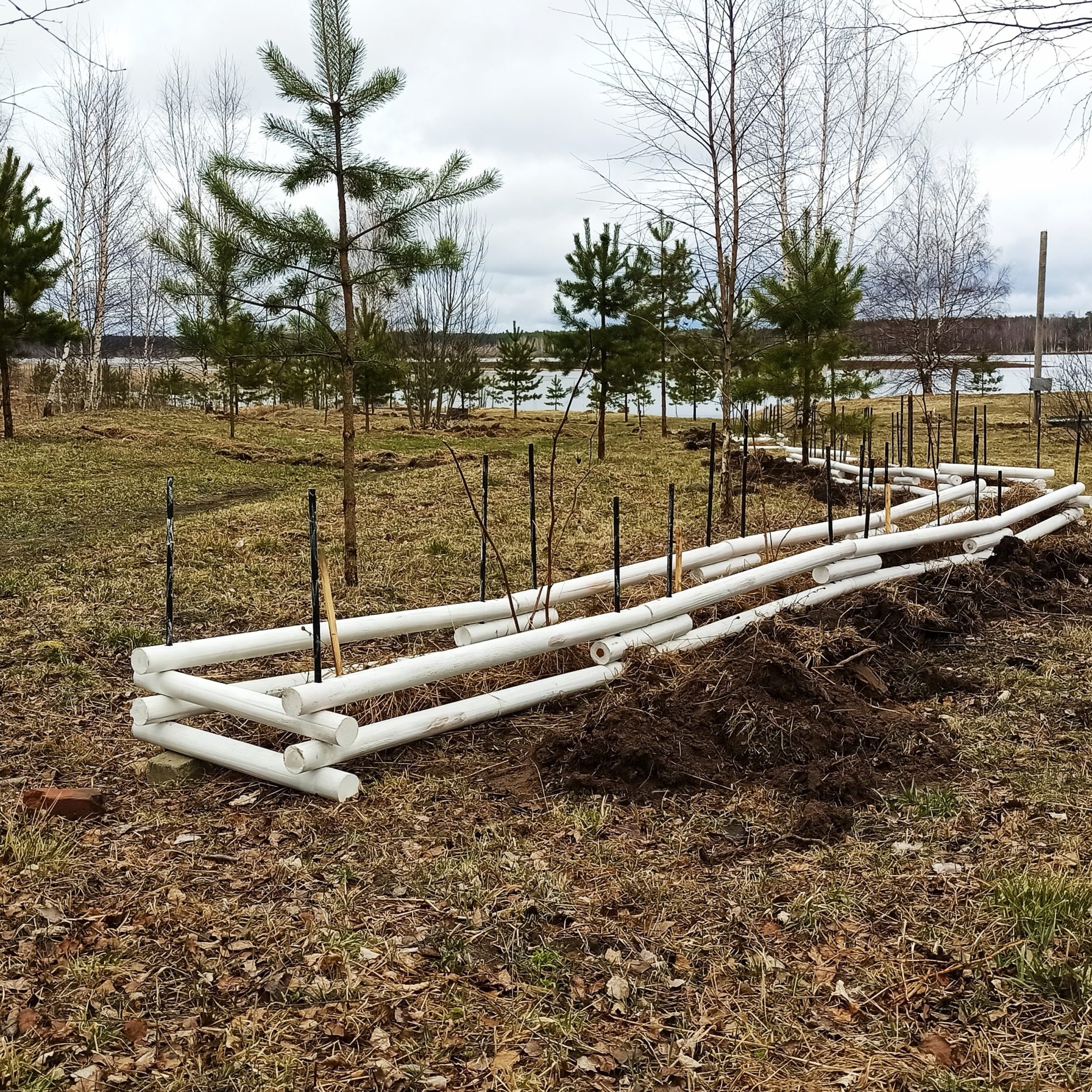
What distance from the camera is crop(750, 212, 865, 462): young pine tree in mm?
14258

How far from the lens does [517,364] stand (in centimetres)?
3753

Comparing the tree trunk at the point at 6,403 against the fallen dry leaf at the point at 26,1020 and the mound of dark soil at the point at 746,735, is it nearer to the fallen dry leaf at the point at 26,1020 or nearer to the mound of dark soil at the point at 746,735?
the mound of dark soil at the point at 746,735

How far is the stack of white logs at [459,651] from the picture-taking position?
156 inches

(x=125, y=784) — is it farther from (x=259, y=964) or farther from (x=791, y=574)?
(x=791, y=574)

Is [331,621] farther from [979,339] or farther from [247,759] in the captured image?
[979,339]

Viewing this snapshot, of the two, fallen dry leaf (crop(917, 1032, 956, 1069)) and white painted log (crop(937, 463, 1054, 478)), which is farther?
white painted log (crop(937, 463, 1054, 478))

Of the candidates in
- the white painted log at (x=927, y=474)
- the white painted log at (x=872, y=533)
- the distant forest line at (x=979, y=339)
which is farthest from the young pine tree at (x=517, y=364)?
the white painted log at (x=872, y=533)

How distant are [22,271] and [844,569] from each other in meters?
17.2

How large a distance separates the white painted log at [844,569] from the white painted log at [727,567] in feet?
1.69

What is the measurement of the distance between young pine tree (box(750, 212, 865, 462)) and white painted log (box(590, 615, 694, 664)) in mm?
9014

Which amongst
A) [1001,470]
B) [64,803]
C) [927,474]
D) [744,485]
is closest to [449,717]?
[64,803]

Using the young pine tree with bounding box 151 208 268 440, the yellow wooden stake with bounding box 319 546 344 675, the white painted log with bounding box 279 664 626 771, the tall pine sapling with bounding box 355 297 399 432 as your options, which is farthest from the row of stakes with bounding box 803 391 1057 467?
the tall pine sapling with bounding box 355 297 399 432

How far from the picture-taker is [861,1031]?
2.52 meters

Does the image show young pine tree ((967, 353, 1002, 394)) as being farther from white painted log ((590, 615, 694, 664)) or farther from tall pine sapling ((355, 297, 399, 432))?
white painted log ((590, 615, 694, 664))
